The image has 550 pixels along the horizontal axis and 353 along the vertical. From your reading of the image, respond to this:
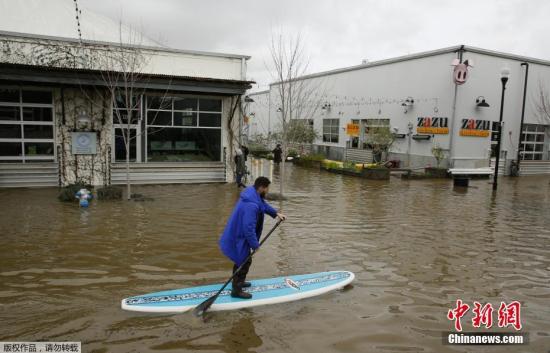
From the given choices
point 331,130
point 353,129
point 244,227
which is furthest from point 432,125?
point 244,227

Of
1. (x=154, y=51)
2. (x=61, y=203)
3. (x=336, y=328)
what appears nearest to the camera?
(x=336, y=328)

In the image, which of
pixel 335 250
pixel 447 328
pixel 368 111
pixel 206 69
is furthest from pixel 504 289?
pixel 368 111

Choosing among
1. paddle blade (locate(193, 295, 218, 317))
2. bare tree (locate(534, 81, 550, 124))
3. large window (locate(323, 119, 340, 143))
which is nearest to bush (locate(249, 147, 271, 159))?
large window (locate(323, 119, 340, 143))

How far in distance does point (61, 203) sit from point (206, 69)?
23.2ft

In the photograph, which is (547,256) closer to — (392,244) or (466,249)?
(466,249)

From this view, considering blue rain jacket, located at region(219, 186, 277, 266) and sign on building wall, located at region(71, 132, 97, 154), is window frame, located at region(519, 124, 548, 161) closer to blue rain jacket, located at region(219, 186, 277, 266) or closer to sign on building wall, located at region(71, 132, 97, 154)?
sign on building wall, located at region(71, 132, 97, 154)

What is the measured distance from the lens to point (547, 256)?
8062mm

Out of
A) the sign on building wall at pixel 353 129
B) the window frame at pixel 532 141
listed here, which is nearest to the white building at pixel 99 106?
the sign on building wall at pixel 353 129

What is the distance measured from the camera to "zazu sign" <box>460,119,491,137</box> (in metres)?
20.5

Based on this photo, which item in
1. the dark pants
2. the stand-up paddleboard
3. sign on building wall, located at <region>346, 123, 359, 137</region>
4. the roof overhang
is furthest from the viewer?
sign on building wall, located at <region>346, 123, 359, 137</region>

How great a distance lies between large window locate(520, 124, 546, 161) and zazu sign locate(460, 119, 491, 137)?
11.1 ft

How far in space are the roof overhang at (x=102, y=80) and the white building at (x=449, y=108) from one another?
1055cm

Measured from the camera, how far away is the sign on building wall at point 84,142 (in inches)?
562

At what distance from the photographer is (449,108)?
2059 cm
